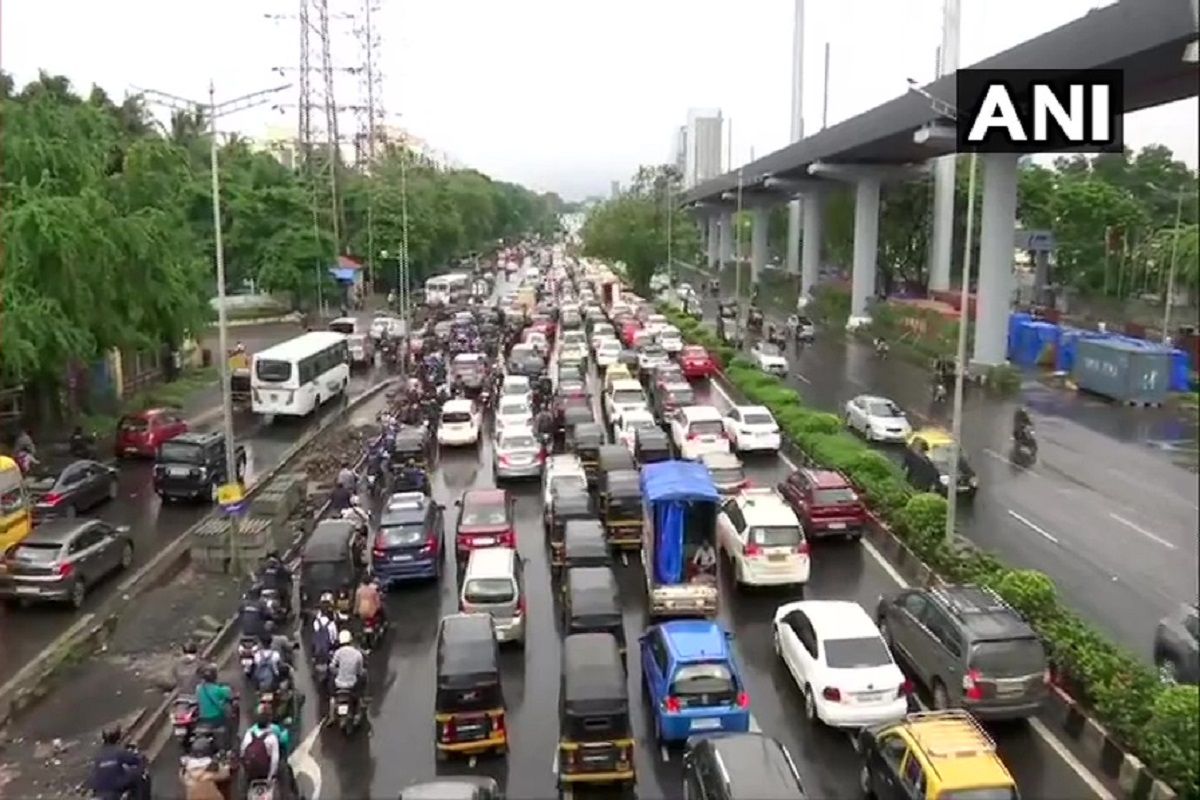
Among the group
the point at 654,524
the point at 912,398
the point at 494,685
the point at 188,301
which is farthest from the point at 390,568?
the point at 912,398

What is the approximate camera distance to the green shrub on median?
11.9 m

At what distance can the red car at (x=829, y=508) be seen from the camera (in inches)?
864

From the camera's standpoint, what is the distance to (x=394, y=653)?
17.2m

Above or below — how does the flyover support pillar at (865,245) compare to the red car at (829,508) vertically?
above

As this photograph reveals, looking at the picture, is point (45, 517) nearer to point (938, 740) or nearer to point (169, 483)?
point (169, 483)

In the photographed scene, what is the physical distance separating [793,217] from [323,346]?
82.2 m

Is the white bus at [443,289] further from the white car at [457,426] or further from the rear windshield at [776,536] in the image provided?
the rear windshield at [776,536]

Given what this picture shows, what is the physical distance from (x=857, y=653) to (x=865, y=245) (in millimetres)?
54205

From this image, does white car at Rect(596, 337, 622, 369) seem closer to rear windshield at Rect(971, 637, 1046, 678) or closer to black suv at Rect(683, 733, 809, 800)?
rear windshield at Rect(971, 637, 1046, 678)

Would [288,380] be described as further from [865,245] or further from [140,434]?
[865,245]

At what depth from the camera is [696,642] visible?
13.8 meters

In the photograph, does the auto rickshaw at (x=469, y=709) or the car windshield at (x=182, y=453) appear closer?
the auto rickshaw at (x=469, y=709)

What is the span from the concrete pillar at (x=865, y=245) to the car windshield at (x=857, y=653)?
52574mm

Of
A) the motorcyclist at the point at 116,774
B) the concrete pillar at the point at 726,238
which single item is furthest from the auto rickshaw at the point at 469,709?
the concrete pillar at the point at 726,238
